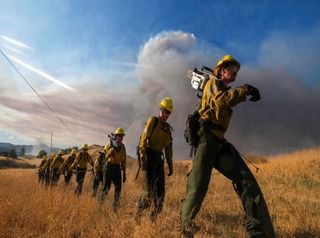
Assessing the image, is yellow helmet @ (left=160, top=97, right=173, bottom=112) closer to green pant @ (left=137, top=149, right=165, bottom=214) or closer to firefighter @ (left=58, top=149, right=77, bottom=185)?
green pant @ (left=137, top=149, right=165, bottom=214)

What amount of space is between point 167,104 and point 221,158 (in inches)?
126

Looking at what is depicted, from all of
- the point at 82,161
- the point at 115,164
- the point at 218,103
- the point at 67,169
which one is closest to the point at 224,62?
the point at 218,103

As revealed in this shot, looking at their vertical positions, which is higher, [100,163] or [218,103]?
[218,103]

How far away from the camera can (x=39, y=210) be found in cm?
598

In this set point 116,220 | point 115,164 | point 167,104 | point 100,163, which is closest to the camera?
point 116,220

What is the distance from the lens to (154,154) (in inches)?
279

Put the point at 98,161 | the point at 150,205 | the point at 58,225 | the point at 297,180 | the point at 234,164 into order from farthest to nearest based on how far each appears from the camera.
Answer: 1. the point at 98,161
2. the point at 297,180
3. the point at 150,205
4. the point at 58,225
5. the point at 234,164

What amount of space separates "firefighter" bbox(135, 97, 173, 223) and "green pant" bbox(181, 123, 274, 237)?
2200mm

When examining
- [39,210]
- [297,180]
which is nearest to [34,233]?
[39,210]

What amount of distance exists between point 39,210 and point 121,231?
1886 mm

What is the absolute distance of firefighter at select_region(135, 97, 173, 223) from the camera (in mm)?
6645

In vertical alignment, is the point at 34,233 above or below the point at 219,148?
below

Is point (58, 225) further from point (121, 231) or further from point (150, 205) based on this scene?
point (150, 205)

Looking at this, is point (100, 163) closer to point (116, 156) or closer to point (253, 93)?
point (116, 156)
